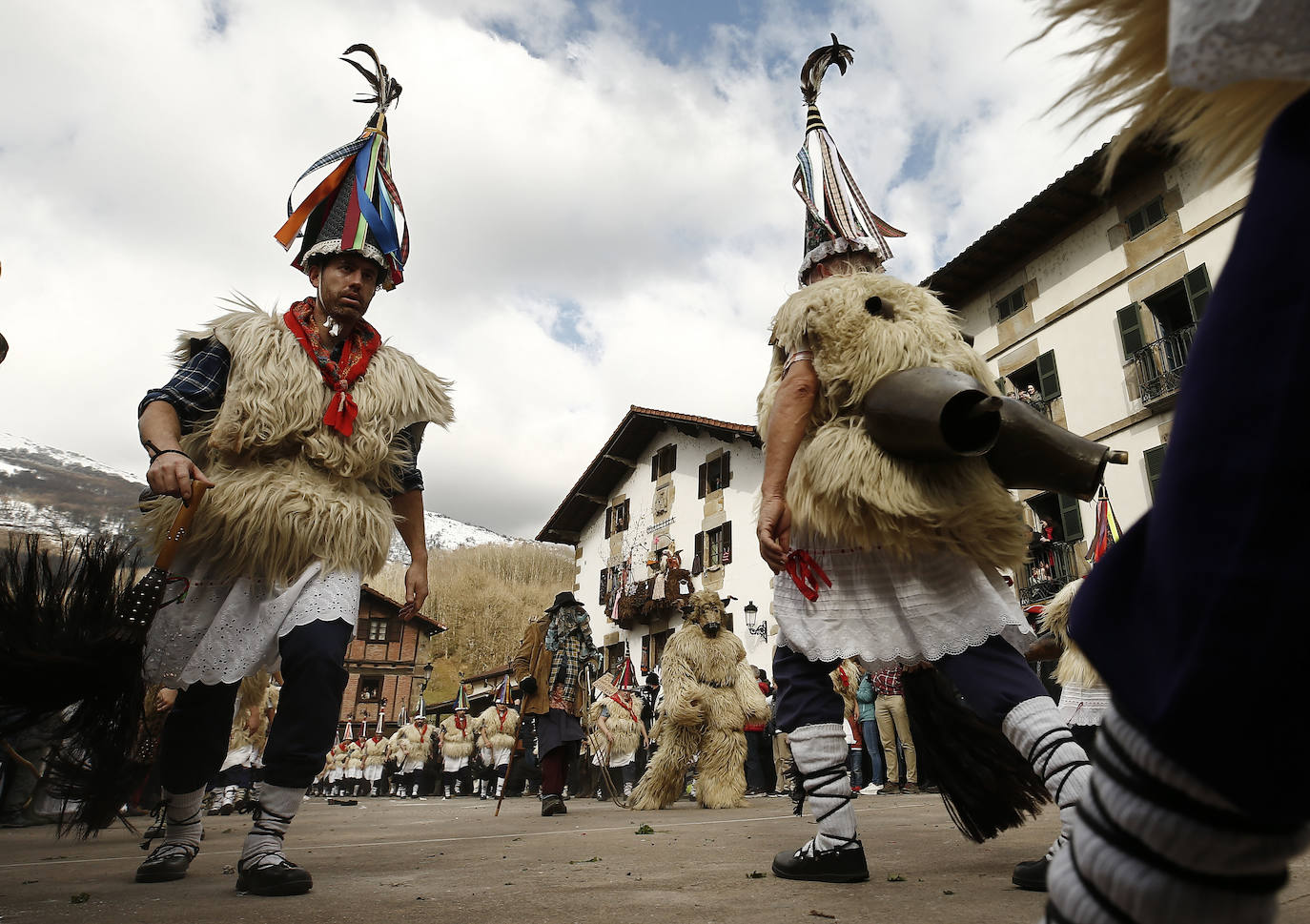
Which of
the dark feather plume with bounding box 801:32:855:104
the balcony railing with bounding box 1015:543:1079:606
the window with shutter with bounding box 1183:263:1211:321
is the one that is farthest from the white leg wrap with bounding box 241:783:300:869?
the window with shutter with bounding box 1183:263:1211:321

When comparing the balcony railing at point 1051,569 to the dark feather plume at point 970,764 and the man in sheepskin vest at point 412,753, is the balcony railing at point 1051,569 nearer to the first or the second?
the man in sheepskin vest at point 412,753

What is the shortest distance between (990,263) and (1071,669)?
1635cm

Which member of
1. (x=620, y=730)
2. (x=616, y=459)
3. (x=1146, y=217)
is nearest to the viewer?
(x=620, y=730)

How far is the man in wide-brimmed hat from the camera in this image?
331 inches

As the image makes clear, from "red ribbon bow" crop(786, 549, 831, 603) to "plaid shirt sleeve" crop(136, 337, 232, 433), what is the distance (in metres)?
2.15

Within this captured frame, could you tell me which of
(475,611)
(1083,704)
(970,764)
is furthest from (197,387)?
(475,611)

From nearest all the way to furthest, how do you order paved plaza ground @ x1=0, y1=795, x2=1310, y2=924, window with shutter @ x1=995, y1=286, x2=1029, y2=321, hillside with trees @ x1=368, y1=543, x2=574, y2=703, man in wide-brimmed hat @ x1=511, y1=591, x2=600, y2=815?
1. paved plaza ground @ x1=0, y1=795, x2=1310, y2=924
2. man in wide-brimmed hat @ x1=511, y1=591, x2=600, y2=815
3. window with shutter @ x1=995, y1=286, x2=1029, y2=321
4. hillside with trees @ x1=368, y1=543, x2=574, y2=703

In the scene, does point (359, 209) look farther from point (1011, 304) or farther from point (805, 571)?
point (1011, 304)

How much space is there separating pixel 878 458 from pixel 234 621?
2.24 meters

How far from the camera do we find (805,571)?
2805mm

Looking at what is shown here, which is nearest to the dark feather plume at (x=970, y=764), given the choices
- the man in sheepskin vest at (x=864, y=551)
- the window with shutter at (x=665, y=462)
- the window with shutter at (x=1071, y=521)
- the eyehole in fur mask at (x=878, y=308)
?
the man in sheepskin vest at (x=864, y=551)

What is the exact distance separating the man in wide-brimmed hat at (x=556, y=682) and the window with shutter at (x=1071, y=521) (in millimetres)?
12214

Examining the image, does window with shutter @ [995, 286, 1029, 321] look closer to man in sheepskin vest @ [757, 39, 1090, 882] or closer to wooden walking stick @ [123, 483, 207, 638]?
man in sheepskin vest @ [757, 39, 1090, 882]

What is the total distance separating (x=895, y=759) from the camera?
11.3 m
